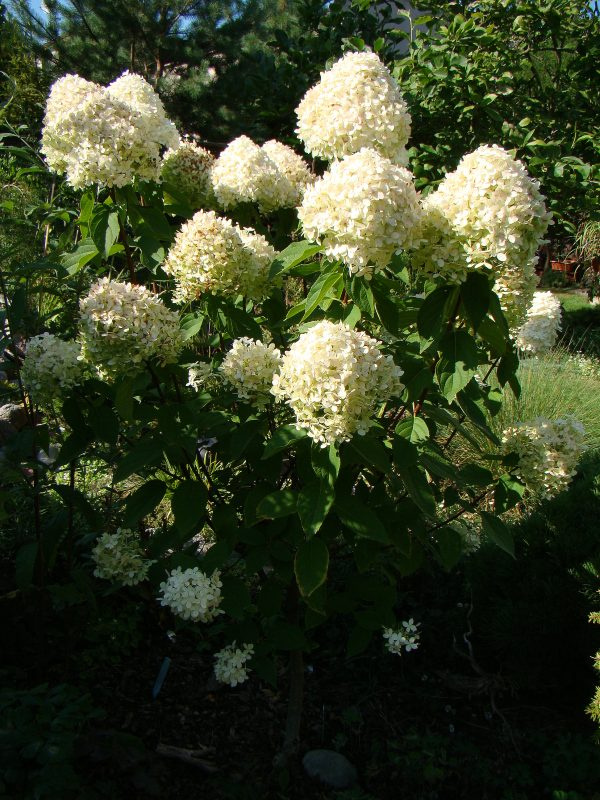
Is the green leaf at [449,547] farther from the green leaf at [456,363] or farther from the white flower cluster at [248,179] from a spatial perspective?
the white flower cluster at [248,179]

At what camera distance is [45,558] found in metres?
2.33

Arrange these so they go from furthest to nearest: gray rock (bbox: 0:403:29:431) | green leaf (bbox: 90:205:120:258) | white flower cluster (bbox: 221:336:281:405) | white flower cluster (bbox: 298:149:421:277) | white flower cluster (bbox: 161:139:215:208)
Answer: gray rock (bbox: 0:403:29:431)
white flower cluster (bbox: 161:139:215:208)
green leaf (bbox: 90:205:120:258)
white flower cluster (bbox: 221:336:281:405)
white flower cluster (bbox: 298:149:421:277)

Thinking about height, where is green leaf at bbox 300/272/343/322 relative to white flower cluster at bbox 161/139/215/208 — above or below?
below

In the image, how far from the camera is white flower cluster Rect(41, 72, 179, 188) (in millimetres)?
1905

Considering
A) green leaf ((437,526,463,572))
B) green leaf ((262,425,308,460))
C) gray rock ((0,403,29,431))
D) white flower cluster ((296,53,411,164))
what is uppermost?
white flower cluster ((296,53,411,164))

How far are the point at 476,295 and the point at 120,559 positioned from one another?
141 centimetres

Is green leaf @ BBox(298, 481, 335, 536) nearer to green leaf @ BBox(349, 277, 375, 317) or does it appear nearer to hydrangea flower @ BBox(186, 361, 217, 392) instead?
green leaf @ BBox(349, 277, 375, 317)

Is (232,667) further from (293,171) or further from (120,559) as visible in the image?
(293,171)

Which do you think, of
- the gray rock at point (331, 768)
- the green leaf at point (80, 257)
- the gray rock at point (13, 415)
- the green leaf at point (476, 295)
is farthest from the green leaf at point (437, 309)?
the gray rock at point (13, 415)

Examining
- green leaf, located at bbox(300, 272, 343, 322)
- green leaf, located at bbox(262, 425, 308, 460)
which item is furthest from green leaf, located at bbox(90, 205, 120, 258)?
green leaf, located at bbox(262, 425, 308, 460)

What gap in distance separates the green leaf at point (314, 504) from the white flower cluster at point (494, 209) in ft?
1.93

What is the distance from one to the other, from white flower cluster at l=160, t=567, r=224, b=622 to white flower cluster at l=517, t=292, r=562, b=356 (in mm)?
1506

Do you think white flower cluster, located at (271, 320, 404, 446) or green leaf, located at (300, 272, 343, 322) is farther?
green leaf, located at (300, 272, 343, 322)

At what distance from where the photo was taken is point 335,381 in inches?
58.9
